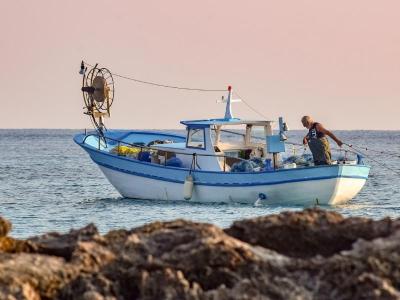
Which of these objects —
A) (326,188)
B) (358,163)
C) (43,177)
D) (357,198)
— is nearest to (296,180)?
(326,188)

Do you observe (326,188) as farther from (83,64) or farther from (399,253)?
(399,253)

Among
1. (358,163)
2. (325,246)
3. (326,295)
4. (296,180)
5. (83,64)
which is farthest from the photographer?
(83,64)

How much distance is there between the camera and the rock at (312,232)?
25.7 ft

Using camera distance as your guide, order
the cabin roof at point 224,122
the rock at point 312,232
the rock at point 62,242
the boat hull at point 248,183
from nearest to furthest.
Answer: the rock at point 312,232
the rock at point 62,242
the boat hull at point 248,183
the cabin roof at point 224,122

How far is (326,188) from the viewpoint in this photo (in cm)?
2709

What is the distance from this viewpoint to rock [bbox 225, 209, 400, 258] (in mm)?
7828

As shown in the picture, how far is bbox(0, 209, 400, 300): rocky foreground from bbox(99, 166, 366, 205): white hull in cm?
1909

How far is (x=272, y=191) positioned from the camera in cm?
2745

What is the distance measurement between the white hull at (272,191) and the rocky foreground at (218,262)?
1909 cm

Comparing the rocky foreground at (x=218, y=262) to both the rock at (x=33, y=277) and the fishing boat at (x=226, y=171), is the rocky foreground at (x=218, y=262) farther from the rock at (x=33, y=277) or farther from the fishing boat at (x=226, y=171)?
the fishing boat at (x=226, y=171)

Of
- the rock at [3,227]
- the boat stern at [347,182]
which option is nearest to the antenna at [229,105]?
the boat stern at [347,182]

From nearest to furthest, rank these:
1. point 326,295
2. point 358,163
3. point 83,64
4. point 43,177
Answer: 1. point 326,295
2. point 358,163
3. point 83,64
4. point 43,177

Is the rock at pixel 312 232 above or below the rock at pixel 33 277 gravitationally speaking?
above

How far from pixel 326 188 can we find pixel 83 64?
923 cm
